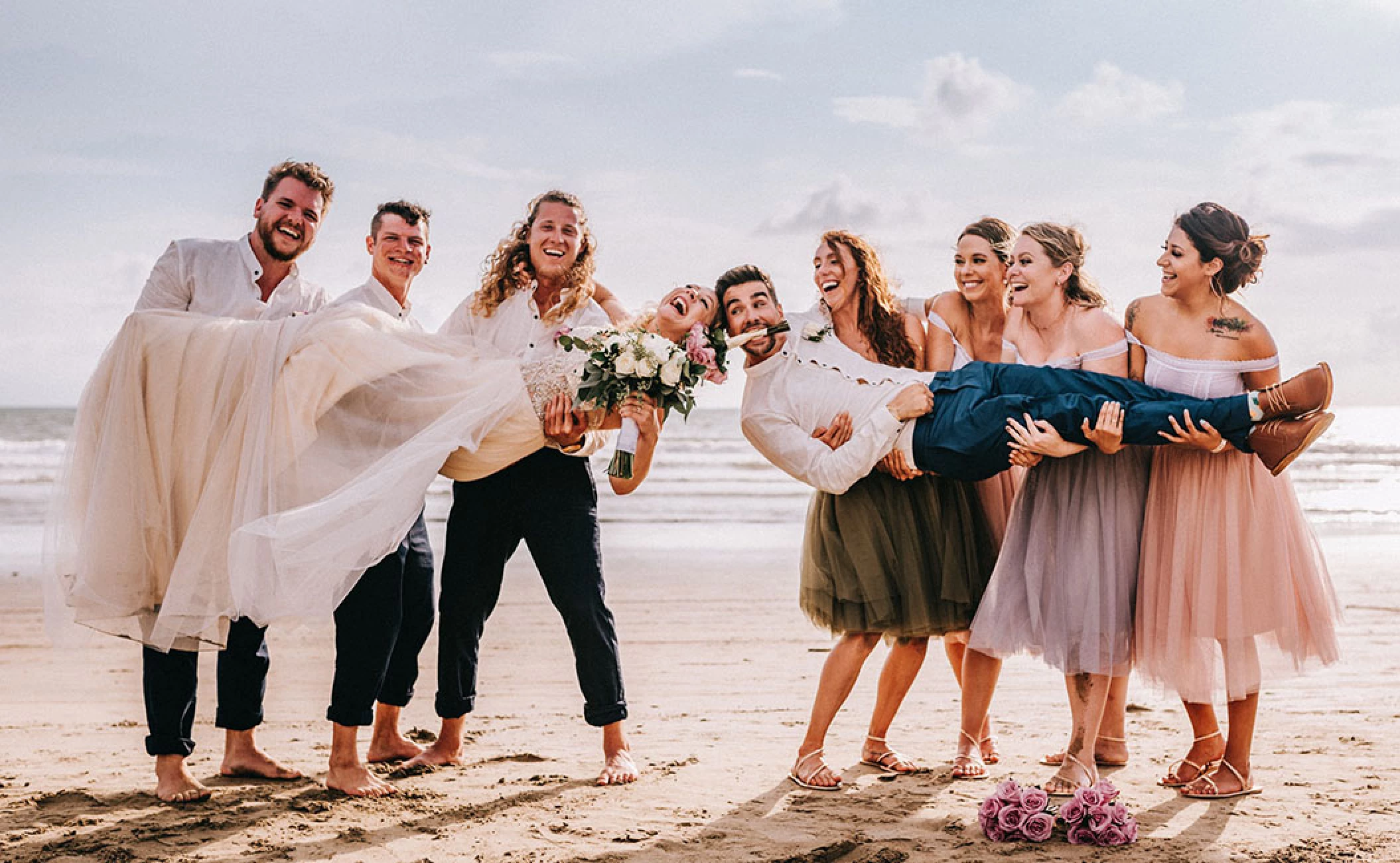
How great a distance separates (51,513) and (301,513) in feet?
3.52

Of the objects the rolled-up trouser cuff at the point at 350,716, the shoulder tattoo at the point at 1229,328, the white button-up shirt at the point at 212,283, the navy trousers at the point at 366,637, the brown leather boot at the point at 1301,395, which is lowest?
the rolled-up trouser cuff at the point at 350,716

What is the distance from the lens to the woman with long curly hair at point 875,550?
4801 mm

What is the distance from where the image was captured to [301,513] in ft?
13.7

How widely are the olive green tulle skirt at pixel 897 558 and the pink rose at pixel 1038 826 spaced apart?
0.94 meters

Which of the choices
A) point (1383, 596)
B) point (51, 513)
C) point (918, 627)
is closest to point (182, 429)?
point (51, 513)

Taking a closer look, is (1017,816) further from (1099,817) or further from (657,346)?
(657,346)

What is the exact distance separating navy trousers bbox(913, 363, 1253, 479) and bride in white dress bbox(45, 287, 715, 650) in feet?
5.79

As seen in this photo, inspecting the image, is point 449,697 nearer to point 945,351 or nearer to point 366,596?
point 366,596

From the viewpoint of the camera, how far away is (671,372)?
4.53 meters

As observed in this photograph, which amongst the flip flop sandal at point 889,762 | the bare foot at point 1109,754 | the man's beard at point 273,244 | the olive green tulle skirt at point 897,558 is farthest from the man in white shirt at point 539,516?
the bare foot at point 1109,754

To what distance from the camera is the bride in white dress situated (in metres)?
4.19

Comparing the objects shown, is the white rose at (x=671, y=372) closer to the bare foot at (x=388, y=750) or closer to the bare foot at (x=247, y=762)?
the bare foot at (x=388, y=750)

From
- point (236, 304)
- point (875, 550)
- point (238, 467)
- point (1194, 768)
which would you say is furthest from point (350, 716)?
point (1194, 768)

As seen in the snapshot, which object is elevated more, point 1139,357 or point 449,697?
A: point 1139,357
